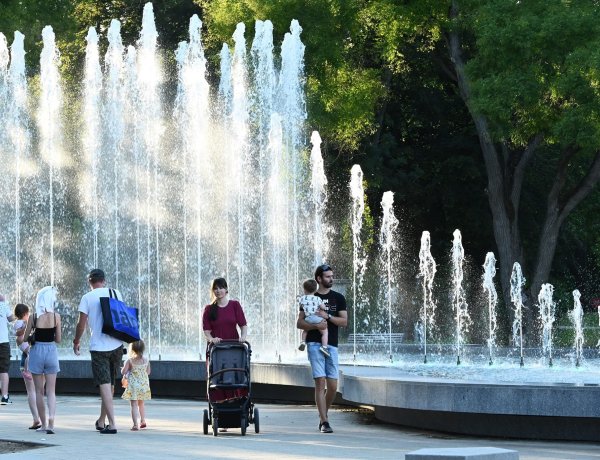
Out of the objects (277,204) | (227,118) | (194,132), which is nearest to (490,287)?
(277,204)

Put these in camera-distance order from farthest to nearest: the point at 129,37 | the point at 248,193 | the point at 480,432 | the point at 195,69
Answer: the point at 129,37 → the point at 248,193 → the point at 195,69 → the point at 480,432

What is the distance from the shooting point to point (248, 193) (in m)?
31.6

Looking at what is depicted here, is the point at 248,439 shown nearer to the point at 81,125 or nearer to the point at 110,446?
the point at 110,446

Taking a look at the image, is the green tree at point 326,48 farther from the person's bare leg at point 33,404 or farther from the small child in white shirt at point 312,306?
the small child in white shirt at point 312,306

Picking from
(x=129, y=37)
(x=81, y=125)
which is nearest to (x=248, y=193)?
(x=81, y=125)

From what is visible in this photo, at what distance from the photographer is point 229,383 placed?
530 inches

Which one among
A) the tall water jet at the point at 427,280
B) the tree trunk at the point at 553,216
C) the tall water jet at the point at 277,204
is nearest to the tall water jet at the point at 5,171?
the tall water jet at the point at 277,204

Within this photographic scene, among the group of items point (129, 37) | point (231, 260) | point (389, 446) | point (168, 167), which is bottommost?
point (389, 446)

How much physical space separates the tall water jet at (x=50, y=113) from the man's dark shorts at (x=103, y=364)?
A: 16.2m

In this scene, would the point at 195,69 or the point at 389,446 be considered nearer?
the point at 389,446

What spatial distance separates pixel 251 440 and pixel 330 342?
55.7 inches

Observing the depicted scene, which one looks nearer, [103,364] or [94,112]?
[103,364]

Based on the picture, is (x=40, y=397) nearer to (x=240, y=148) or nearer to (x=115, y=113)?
(x=115, y=113)

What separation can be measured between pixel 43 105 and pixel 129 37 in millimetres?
11482
